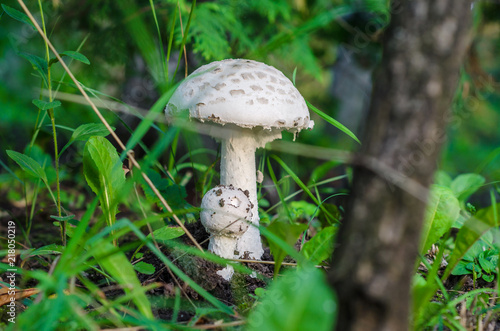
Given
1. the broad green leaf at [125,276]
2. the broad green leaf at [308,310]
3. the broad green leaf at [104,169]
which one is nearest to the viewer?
the broad green leaf at [308,310]

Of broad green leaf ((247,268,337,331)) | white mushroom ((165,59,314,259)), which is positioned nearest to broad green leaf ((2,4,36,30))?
white mushroom ((165,59,314,259))

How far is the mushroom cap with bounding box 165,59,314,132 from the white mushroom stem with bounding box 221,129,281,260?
225mm

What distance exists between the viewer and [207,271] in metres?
1.51

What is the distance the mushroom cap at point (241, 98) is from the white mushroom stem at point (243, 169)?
0.22m

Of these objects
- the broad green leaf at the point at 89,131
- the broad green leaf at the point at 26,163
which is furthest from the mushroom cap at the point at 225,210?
the broad green leaf at the point at 26,163

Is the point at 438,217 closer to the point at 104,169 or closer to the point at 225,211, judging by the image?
the point at 225,211

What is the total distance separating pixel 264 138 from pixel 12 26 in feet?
8.12

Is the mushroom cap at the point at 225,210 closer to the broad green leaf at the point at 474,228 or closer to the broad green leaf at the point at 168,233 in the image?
the broad green leaf at the point at 168,233

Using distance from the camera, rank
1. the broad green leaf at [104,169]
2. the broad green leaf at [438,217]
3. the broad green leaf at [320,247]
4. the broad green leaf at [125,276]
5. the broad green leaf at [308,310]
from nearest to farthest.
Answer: the broad green leaf at [308,310] < the broad green leaf at [125,276] < the broad green leaf at [320,247] < the broad green leaf at [438,217] < the broad green leaf at [104,169]

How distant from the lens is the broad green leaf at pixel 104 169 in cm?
142

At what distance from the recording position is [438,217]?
4.38 feet

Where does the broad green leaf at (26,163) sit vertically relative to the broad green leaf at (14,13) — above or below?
below

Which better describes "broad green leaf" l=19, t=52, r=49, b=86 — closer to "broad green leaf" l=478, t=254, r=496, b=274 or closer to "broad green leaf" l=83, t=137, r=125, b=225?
"broad green leaf" l=83, t=137, r=125, b=225

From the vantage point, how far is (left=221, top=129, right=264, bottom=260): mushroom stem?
1.74m
